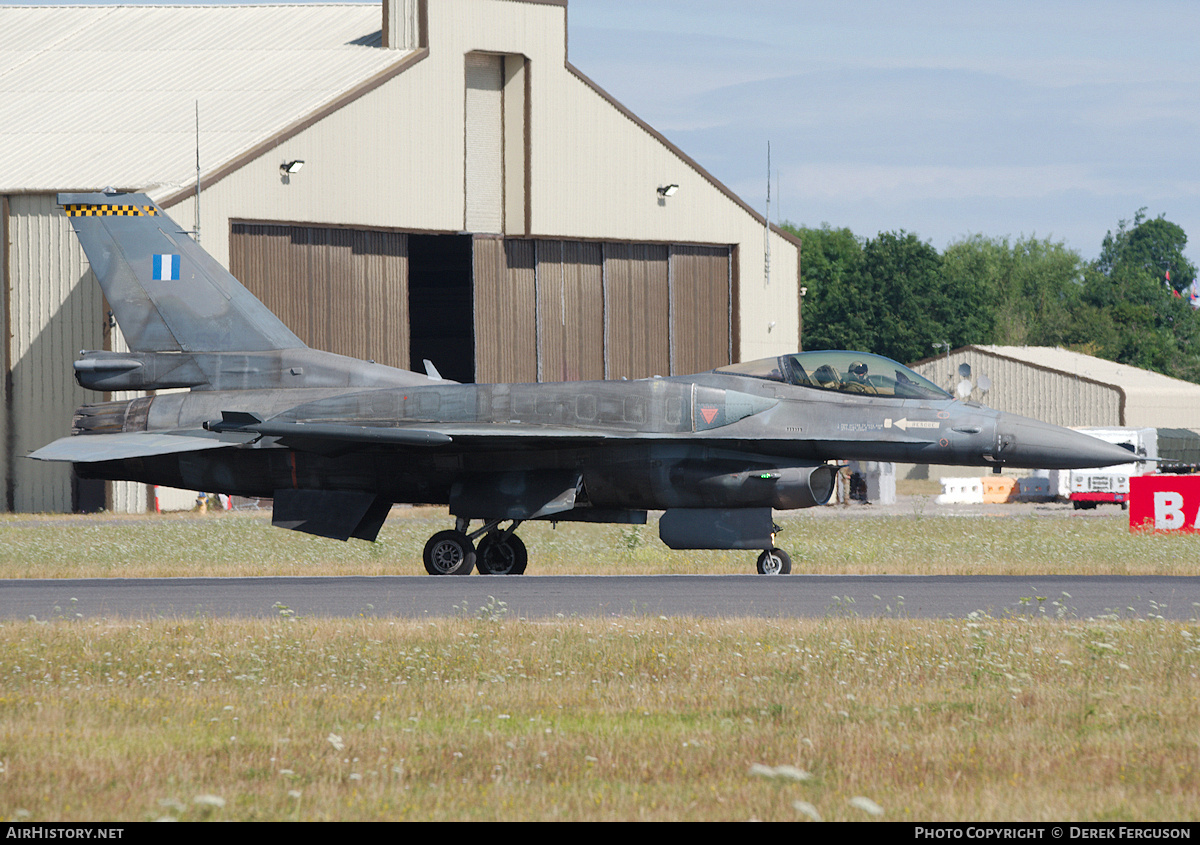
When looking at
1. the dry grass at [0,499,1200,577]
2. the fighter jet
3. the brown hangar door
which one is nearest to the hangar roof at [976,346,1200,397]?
the brown hangar door

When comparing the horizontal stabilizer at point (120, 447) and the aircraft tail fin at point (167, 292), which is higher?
the aircraft tail fin at point (167, 292)

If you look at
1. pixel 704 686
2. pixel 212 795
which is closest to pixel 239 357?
pixel 704 686

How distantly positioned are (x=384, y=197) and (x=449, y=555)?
2166 cm

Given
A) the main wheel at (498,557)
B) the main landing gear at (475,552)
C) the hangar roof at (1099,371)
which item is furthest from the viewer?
the hangar roof at (1099,371)

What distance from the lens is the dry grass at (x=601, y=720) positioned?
6.45 meters

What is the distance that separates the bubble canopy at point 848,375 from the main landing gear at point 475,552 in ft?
13.8

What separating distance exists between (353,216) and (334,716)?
31600mm

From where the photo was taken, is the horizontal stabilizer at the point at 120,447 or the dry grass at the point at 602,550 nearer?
the horizontal stabilizer at the point at 120,447

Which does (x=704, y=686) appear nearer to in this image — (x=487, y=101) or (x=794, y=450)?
(x=794, y=450)

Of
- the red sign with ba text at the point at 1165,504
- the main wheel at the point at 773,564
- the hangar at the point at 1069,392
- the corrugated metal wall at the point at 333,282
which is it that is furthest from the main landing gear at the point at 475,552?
the hangar at the point at 1069,392

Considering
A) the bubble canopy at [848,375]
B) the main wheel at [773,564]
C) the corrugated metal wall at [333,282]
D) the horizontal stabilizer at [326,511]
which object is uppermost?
the corrugated metal wall at [333,282]

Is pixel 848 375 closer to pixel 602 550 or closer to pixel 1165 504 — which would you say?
pixel 602 550

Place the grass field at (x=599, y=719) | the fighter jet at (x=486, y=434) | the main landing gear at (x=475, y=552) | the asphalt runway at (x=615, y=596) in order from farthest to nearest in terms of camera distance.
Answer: the main landing gear at (x=475, y=552) < the fighter jet at (x=486, y=434) < the asphalt runway at (x=615, y=596) < the grass field at (x=599, y=719)

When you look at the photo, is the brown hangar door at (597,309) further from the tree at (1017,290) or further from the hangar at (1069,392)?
the tree at (1017,290)
